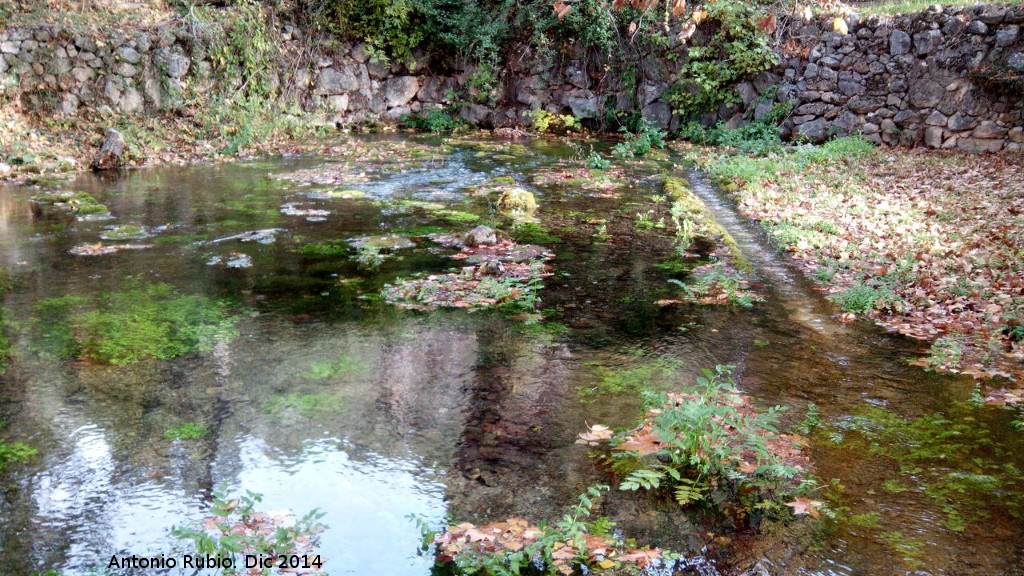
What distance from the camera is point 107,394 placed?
176 inches

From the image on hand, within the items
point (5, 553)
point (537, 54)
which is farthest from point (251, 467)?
point (537, 54)

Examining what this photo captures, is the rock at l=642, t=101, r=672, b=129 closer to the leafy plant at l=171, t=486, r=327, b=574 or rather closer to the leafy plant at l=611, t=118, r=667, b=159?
the leafy plant at l=611, t=118, r=667, b=159

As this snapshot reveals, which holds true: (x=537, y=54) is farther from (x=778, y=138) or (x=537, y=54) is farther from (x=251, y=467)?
(x=251, y=467)

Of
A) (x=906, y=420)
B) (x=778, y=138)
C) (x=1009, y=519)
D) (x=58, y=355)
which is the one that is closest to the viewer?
(x=1009, y=519)

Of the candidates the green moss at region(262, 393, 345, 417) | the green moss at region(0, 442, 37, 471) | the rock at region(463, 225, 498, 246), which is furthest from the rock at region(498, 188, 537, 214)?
the green moss at region(0, 442, 37, 471)

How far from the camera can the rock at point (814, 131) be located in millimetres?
15695

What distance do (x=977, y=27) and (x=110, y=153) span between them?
16208 mm

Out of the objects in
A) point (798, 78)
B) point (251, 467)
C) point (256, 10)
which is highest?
point (256, 10)

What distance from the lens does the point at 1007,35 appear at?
13.4 m

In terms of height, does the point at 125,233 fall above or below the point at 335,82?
below

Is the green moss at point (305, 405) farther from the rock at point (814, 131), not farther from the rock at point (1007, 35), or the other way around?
the rock at point (1007, 35)

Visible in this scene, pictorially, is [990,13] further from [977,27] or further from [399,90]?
[399,90]

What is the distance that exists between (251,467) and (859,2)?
761 inches

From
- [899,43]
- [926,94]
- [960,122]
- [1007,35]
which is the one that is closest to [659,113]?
[899,43]
